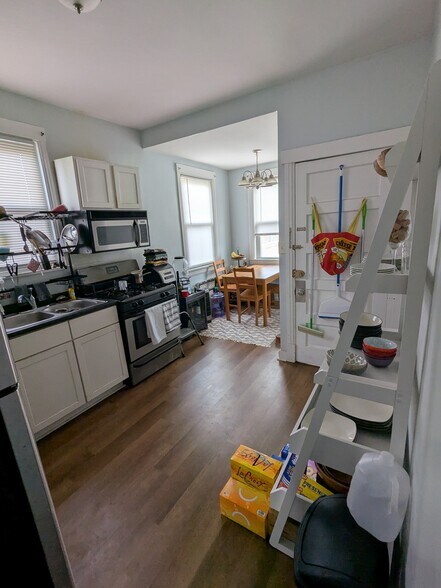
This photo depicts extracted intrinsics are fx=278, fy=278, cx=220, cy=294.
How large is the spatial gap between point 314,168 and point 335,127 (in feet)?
1.12

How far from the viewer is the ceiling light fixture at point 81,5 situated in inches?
55.6

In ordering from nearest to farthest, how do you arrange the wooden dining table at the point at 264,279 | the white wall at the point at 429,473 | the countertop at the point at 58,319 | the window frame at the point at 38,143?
1. the white wall at the point at 429,473
2. the countertop at the point at 58,319
3. the window frame at the point at 38,143
4. the wooden dining table at the point at 264,279

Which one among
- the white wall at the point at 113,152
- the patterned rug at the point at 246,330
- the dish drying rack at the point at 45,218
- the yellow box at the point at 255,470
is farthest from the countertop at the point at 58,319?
the patterned rug at the point at 246,330

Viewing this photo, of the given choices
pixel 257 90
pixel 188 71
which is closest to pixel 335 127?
pixel 257 90

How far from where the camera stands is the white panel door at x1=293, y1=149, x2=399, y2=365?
7.59 feet

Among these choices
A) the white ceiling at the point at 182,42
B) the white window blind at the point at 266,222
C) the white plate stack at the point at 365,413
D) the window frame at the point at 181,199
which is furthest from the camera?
the white window blind at the point at 266,222

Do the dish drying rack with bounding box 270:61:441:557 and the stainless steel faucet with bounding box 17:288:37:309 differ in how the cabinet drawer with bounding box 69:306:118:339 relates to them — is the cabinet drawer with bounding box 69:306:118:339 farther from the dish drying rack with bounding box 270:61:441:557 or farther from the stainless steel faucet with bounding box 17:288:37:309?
the dish drying rack with bounding box 270:61:441:557

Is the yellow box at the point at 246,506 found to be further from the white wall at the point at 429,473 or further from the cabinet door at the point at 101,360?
the cabinet door at the point at 101,360

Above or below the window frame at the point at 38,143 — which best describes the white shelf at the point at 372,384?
below

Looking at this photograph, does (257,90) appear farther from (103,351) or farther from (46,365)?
(46,365)

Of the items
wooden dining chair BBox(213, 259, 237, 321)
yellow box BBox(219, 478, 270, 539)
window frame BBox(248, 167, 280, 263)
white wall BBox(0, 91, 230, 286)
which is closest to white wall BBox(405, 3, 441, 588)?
yellow box BBox(219, 478, 270, 539)

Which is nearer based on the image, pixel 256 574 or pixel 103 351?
pixel 256 574

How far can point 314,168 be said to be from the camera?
98.3 inches

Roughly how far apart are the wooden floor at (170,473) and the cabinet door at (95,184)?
187cm
